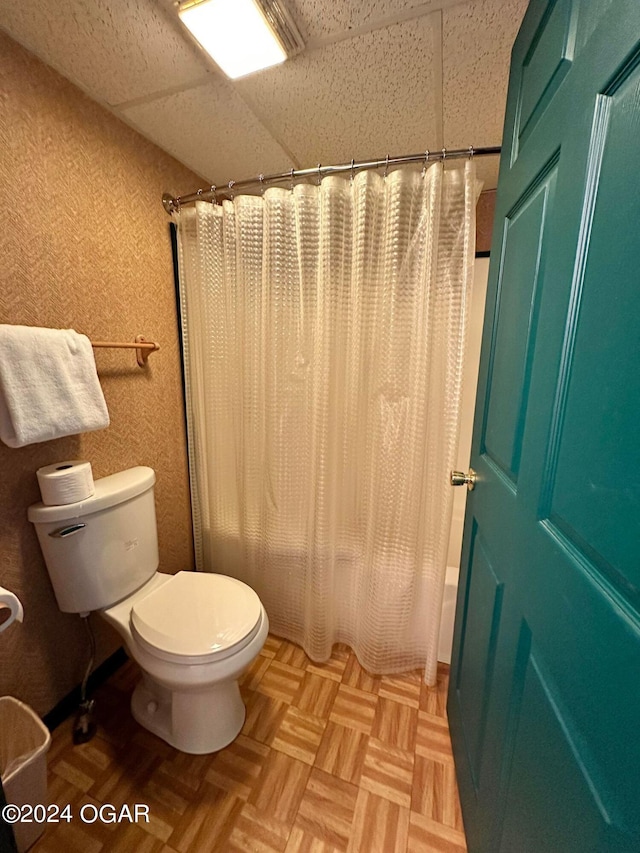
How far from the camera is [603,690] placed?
0.39 metres

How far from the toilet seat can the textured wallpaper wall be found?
36 cm

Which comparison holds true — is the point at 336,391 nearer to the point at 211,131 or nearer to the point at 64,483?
the point at 64,483

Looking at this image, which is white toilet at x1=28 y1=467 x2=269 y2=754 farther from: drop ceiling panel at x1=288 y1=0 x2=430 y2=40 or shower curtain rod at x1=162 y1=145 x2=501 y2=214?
drop ceiling panel at x1=288 y1=0 x2=430 y2=40

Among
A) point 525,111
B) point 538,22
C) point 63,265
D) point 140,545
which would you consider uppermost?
point 538,22

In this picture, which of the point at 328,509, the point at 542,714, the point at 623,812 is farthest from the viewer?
the point at 328,509

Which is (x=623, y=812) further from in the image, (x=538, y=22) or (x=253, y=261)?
(x=253, y=261)

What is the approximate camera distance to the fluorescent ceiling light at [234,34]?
777mm

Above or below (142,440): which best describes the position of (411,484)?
below

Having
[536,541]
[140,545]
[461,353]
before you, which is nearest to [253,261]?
[461,353]

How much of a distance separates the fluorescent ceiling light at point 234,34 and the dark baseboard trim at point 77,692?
2.12 meters

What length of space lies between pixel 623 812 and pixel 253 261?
1561 millimetres

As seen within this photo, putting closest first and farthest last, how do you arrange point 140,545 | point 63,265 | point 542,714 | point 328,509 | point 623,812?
point 623,812
point 542,714
point 63,265
point 140,545
point 328,509

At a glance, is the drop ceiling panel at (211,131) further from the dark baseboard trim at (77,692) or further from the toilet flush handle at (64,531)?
the dark baseboard trim at (77,692)

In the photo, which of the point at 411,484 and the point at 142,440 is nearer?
the point at 411,484
